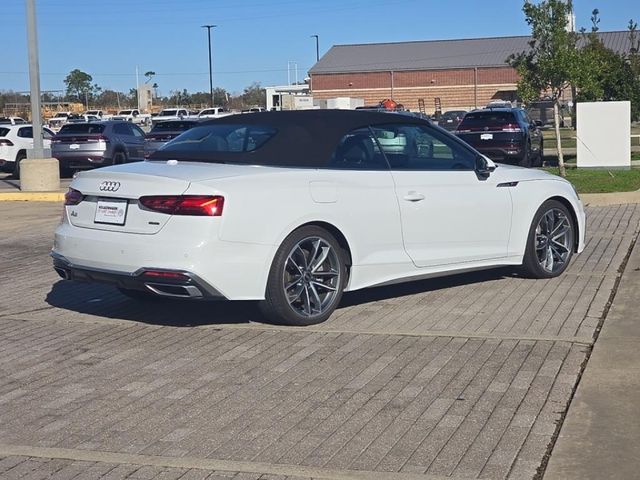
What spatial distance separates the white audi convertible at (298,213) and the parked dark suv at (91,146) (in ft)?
59.6

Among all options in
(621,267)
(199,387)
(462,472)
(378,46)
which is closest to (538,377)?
(462,472)

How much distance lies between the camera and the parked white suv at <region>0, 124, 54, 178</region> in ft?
86.8

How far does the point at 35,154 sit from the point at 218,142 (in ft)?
41.3

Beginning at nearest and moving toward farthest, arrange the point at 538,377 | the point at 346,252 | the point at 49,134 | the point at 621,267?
the point at 538,377 < the point at 346,252 < the point at 621,267 < the point at 49,134

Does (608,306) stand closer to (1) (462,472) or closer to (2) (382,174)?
(2) (382,174)

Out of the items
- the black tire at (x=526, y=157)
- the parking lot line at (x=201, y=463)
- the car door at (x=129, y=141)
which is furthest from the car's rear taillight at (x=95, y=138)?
the parking lot line at (x=201, y=463)

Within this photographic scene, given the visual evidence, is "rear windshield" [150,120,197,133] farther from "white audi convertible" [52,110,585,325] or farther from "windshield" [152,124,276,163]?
"windshield" [152,124,276,163]

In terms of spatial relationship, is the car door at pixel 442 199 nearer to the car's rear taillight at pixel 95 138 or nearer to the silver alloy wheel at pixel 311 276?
the silver alloy wheel at pixel 311 276

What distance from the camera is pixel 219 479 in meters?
4.60

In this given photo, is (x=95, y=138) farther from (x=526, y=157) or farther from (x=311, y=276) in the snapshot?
(x=311, y=276)

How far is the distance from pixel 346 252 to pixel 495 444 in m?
3.00

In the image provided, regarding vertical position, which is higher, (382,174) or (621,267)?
(382,174)

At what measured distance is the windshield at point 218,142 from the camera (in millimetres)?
7863

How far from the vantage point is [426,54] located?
86.9 m
